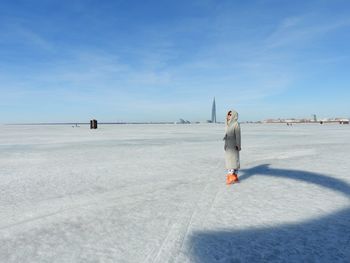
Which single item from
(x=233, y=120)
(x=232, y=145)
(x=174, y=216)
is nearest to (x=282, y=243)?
(x=174, y=216)

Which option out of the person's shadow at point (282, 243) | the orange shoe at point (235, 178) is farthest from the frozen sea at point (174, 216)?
the orange shoe at point (235, 178)

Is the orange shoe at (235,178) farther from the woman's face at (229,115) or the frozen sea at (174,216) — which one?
the woman's face at (229,115)

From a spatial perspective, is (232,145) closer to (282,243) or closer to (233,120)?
(233,120)

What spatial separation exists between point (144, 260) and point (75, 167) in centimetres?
663

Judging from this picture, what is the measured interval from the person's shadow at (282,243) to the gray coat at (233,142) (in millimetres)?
2597

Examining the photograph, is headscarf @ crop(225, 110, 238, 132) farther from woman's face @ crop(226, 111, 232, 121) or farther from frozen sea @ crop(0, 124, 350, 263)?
frozen sea @ crop(0, 124, 350, 263)

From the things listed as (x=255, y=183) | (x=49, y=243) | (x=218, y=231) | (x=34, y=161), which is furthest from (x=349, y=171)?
(x=34, y=161)

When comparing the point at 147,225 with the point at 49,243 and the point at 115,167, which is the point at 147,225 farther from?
the point at 115,167

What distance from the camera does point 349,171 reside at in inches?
310

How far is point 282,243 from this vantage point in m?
3.48

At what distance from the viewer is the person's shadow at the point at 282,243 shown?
3.15 metres

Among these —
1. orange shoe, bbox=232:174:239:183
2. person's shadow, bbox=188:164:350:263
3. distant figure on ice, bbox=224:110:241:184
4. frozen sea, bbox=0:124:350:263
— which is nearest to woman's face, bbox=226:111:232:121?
distant figure on ice, bbox=224:110:241:184

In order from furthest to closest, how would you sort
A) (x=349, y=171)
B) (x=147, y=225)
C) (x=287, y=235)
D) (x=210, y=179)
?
1. (x=349, y=171)
2. (x=210, y=179)
3. (x=147, y=225)
4. (x=287, y=235)

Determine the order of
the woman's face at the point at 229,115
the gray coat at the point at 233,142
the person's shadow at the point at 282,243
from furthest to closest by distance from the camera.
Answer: the woman's face at the point at 229,115 < the gray coat at the point at 233,142 < the person's shadow at the point at 282,243
